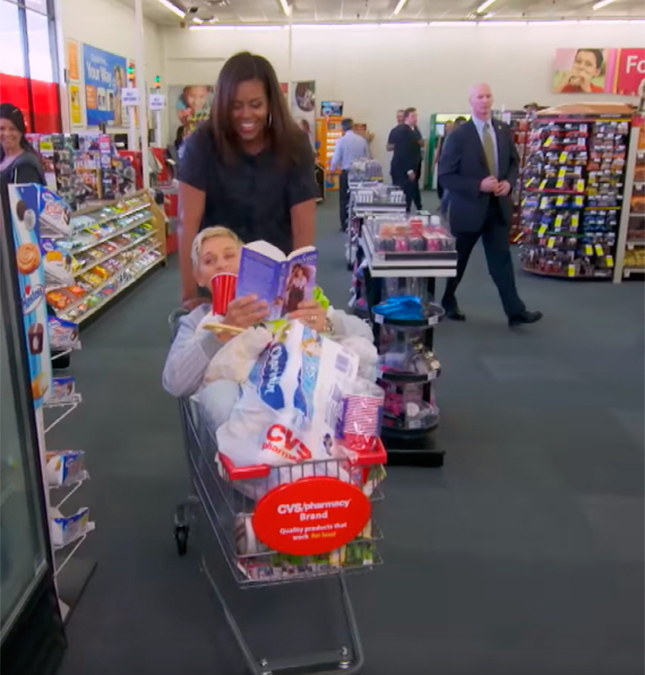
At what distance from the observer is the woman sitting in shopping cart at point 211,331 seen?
5.75 feet

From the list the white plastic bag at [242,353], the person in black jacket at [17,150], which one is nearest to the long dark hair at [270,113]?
the white plastic bag at [242,353]

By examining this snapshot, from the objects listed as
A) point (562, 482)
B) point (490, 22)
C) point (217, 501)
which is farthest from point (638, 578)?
point (490, 22)

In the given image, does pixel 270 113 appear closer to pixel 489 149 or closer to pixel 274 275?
pixel 274 275

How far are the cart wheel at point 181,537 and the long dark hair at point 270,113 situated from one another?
1.32 metres

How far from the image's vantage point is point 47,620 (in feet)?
6.61

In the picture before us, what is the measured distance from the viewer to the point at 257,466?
155 cm

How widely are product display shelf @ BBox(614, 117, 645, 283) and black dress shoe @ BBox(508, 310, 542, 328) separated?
2.23 m

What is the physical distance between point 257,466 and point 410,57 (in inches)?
696

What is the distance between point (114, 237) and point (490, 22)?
45.3 feet

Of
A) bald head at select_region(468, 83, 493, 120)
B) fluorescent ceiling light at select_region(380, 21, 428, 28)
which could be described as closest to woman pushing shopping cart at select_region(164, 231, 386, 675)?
bald head at select_region(468, 83, 493, 120)

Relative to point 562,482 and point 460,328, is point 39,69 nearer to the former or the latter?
point 460,328

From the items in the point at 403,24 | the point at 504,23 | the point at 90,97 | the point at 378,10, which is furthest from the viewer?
the point at 403,24

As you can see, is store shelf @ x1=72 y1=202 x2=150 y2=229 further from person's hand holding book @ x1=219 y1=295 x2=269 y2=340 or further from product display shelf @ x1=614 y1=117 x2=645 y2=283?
product display shelf @ x1=614 y1=117 x2=645 y2=283

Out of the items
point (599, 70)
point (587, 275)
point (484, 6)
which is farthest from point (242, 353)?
point (599, 70)
